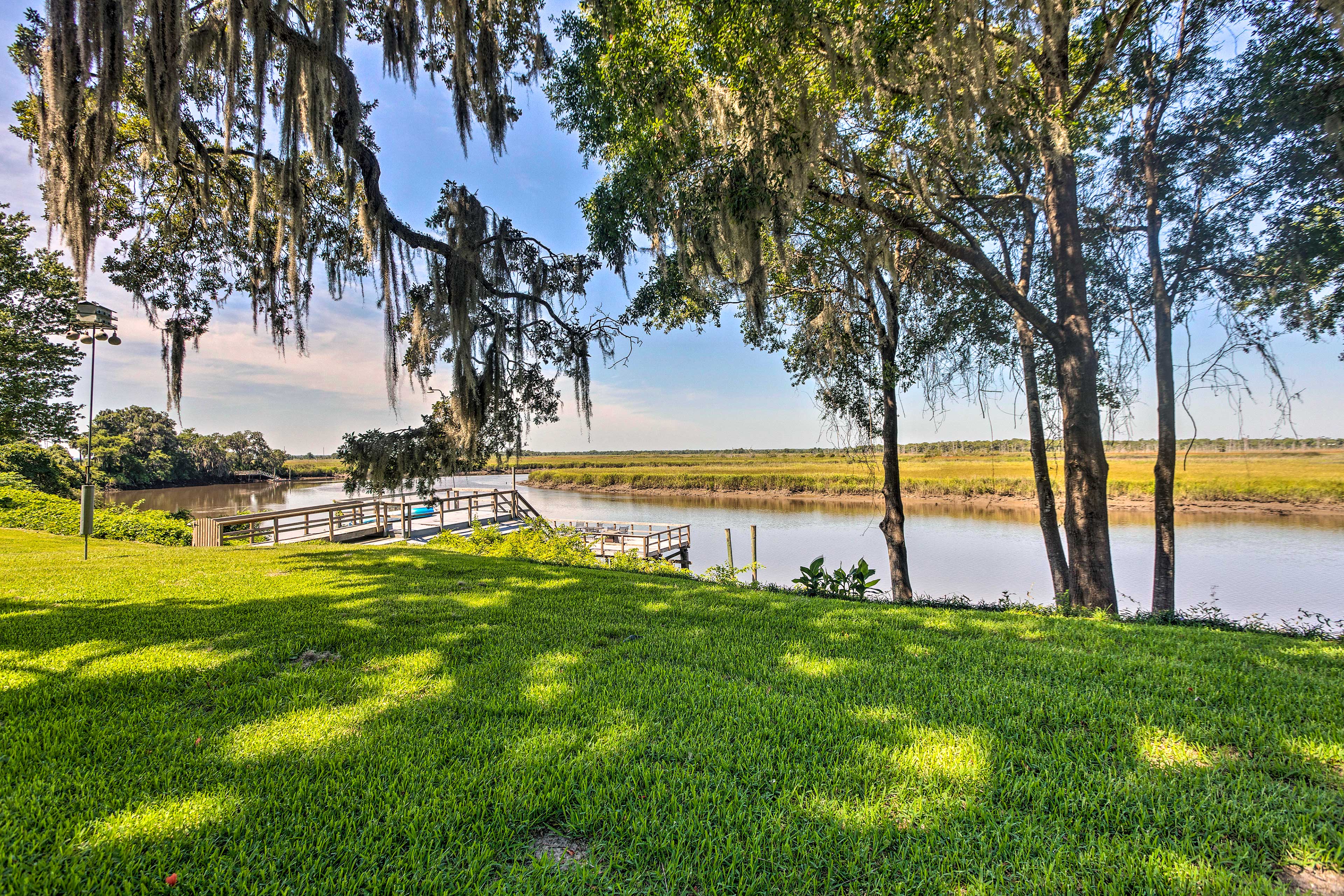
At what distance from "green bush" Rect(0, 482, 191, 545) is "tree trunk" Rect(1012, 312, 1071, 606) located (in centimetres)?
1574

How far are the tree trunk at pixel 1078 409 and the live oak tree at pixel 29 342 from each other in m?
19.8

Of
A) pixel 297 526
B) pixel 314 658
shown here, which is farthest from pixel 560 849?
pixel 297 526

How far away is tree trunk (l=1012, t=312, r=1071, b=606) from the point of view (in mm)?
7004

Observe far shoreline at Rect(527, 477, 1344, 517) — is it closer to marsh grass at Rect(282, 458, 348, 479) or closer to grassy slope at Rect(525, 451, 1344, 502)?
grassy slope at Rect(525, 451, 1344, 502)

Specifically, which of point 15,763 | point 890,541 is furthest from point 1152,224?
point 15,763

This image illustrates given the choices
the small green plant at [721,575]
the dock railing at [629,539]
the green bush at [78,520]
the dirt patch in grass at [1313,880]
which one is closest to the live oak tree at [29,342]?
the green bush at [78,520]

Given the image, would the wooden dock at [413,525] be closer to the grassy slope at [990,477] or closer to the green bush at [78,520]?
the green bush at [78,520]

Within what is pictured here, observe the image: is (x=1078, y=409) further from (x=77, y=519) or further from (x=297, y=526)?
(x=77, y=519)

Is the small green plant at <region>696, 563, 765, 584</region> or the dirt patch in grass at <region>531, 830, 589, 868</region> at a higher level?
the dirt patch in grass at <region>531, 830, 589, 868</region>

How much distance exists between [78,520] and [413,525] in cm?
737

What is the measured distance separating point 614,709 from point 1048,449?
8.51m

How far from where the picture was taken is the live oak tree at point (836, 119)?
14.5 feet

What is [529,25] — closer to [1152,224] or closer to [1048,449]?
[1152,224]

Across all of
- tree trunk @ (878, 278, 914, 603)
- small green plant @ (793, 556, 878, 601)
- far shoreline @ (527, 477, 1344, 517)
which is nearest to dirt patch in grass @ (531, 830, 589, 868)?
small green plant @ (793, 556, 878, 601)
